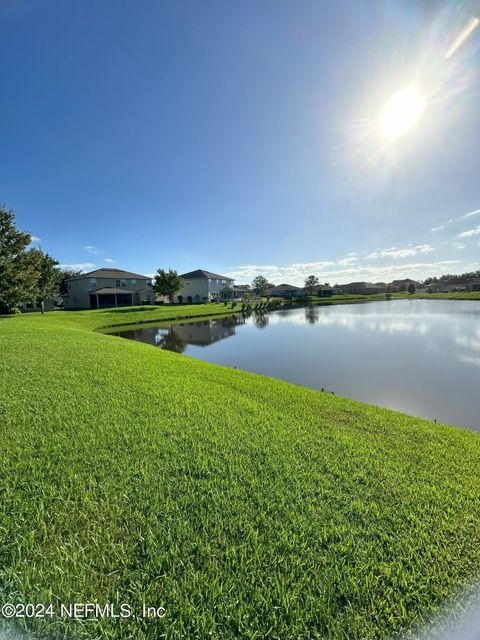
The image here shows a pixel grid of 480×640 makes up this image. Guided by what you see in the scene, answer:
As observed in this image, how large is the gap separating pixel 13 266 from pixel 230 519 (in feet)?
97.2

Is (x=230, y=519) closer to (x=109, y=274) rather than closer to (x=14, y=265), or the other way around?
(x=14, y=265)

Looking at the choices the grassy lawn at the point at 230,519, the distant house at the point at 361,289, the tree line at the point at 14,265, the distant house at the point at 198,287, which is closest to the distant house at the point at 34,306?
the tree line at the point at 14,265

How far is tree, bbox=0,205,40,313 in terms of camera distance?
77.5ft

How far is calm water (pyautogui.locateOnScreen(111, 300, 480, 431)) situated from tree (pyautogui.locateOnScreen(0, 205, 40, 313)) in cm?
1209

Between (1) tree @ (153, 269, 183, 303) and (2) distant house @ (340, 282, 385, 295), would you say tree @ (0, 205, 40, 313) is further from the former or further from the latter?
(2) distant house @ (340, 282, 385, 295)

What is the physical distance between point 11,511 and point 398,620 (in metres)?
3.26

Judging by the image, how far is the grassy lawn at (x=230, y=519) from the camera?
1892mm

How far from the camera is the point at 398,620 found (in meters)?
1.86

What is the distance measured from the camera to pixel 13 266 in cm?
2420

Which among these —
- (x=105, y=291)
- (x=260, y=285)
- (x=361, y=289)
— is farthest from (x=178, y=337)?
(x=361, y=289)

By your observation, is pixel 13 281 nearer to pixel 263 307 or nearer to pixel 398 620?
pixel 398 620

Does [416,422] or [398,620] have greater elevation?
[398,620]

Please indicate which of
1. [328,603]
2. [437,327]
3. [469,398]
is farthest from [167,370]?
[437,327]

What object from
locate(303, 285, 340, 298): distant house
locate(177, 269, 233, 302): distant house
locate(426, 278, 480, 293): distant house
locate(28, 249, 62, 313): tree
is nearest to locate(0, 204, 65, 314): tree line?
locate(28, 249, 62, 313): tree
